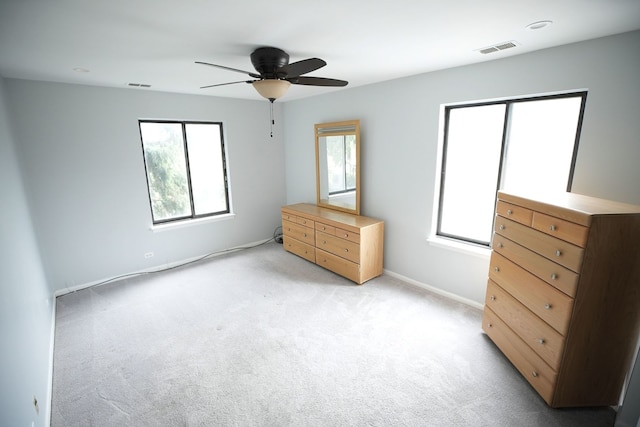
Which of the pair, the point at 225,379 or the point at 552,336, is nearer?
the point at 552,336

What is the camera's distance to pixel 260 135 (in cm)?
493

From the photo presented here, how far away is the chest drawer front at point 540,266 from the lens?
5.71ft

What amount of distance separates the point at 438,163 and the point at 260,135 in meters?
3.02

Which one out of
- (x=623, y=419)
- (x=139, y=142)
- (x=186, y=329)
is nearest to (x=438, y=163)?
(x=623, y=419)

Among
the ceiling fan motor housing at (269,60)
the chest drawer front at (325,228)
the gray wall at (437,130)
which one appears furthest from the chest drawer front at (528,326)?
the ceiling fan motor housing at (269,60)

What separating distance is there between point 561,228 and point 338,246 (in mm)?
2405

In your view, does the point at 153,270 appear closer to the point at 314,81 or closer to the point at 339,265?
the point at 339,265

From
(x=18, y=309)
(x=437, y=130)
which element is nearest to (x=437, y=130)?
(x=437, y=130)

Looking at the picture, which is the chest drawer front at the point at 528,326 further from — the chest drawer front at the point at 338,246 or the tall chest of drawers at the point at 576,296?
the chest drawer front at the point at 338,246

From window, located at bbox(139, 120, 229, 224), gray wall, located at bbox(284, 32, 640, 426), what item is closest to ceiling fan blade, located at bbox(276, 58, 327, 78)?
gray wall, located at bbox(284, 32, 640, 426)

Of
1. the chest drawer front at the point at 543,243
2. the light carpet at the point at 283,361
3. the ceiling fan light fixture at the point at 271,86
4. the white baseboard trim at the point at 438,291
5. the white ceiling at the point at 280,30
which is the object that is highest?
the white ceiling at the point at 280,30

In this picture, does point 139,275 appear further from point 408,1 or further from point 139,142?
point 408,1

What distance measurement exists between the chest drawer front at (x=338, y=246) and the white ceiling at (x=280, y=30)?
2.02 m

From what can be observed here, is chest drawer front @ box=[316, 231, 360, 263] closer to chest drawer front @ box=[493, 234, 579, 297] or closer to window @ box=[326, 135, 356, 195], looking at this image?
window @ box=[326, 135, 356, 195]
